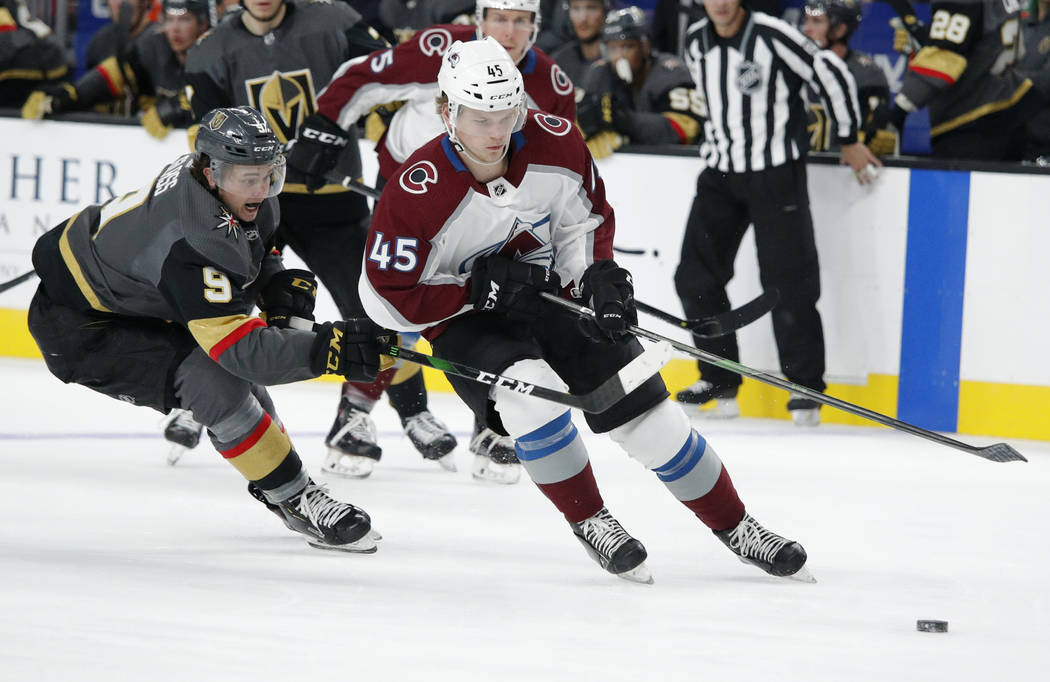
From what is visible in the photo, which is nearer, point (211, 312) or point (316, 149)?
point (211, 312)

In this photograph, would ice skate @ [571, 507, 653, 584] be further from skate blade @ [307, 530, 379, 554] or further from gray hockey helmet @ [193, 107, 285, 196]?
gray hockey helmet @ [193, 107, 285, 196]

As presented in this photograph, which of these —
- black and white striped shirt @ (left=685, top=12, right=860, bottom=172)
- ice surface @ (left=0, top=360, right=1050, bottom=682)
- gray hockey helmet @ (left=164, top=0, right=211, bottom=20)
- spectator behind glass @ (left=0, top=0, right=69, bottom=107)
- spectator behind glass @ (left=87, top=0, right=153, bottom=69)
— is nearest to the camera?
ice surface @ (left=0, top=360, right=1050, bottom=682)

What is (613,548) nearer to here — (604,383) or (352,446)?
(604,383)

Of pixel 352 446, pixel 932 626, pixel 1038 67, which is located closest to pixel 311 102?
pixel 352 446

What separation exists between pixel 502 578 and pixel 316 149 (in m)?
1.50

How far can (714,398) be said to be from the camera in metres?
5.10

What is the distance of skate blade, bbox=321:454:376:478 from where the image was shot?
411 cm

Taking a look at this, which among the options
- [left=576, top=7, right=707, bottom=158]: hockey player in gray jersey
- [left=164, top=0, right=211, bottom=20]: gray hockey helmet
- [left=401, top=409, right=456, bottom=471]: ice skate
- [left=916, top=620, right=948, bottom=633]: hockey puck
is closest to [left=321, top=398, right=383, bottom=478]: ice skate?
[left=401, top=409, right=456, bottom=471]: ice skate

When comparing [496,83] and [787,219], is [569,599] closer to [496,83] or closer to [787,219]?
[496,83]

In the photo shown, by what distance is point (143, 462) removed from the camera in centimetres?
424

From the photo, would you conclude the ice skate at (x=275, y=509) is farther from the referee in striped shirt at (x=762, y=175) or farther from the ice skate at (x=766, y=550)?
the referee in striped shirt at (x=762, y=175)

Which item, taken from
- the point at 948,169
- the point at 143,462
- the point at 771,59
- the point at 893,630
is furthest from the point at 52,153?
the point at 893,630

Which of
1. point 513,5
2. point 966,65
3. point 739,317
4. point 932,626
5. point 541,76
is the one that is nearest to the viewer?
point 932,626

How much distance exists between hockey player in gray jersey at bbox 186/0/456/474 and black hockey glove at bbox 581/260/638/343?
1276 mm
